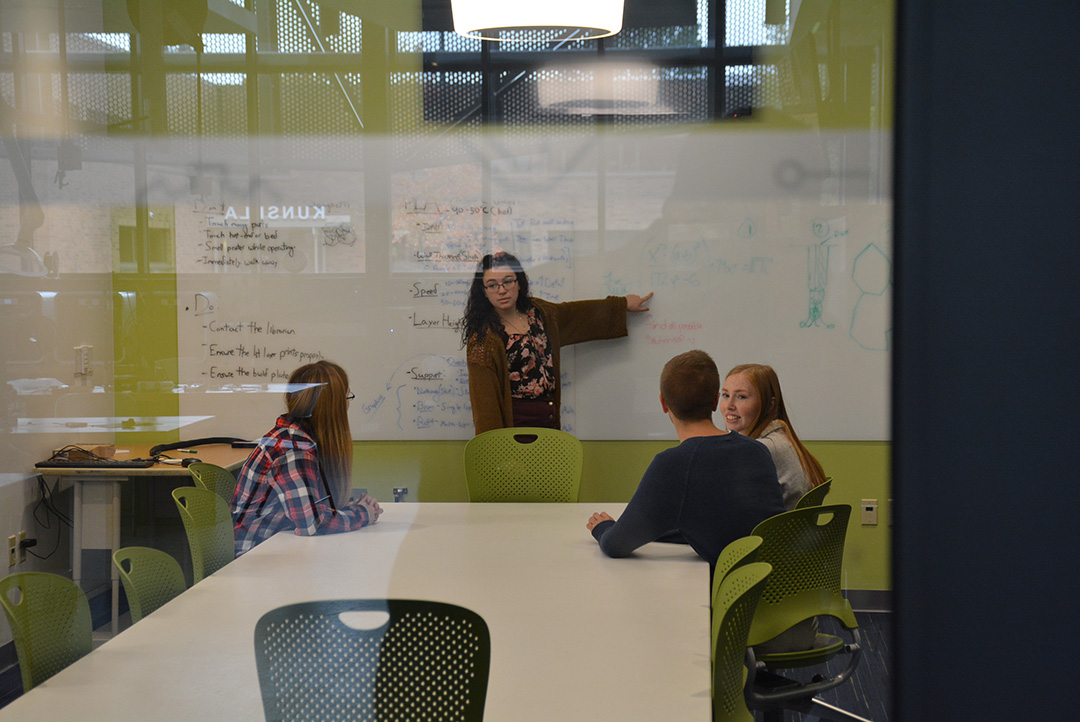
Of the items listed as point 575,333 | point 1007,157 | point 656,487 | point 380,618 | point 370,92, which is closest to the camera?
point 1007,157

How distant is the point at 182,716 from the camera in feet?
4.92

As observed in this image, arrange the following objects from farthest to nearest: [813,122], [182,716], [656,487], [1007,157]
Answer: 1. [813,122]
2. [656,487]
3. [182,716]
4. [1007,157]

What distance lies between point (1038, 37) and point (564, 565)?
1.74m

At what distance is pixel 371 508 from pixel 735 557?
139 cm

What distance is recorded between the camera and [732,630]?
1.44 meters

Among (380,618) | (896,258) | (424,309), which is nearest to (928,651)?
(896,258)

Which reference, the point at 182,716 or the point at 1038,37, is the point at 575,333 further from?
the point at 1038,37

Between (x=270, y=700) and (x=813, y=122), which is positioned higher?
(x=813, y=122)

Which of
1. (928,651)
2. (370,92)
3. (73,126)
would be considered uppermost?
(370,92)

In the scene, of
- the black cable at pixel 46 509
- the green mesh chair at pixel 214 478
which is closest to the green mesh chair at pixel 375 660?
the green mesh chair at pixel 214 478

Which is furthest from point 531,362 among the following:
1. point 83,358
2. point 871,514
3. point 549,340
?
point 871,514

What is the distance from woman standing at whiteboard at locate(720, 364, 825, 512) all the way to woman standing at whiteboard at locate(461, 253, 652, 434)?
697 millimetres

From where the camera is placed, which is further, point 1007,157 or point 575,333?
point 575,333

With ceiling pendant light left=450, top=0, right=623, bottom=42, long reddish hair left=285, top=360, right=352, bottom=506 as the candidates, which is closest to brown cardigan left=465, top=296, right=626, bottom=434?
long reddish hair left=285, top=360, right=352, bottom=506
